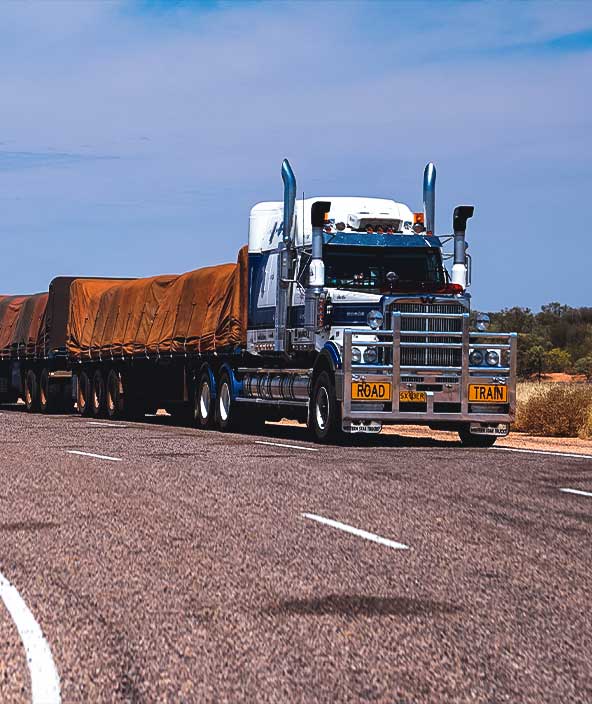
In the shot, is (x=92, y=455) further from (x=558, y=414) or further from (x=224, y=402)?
(x=558, y=414)

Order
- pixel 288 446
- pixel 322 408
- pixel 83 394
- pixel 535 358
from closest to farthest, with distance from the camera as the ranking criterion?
pixel 288 446
pixel 322 408
pixel 83 394
pixel 535 358

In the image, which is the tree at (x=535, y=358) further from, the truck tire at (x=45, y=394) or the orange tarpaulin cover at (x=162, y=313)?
the orange tarpaulin cover at (x=162, y=313)

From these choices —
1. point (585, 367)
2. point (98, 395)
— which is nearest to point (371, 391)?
point (98, 395)

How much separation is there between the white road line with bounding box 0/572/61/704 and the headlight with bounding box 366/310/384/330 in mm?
13109

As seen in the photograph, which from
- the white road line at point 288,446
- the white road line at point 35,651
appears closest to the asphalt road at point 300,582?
the white road line at point 35,651

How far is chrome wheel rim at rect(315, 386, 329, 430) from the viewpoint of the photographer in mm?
21781

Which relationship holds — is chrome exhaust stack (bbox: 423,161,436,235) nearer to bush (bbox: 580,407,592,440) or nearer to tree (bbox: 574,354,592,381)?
bush (bbox: 580,407,592,440)

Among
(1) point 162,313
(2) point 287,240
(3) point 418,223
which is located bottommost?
(1) point 162,313

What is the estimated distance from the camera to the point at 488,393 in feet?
70.8

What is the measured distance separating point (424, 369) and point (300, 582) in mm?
12828

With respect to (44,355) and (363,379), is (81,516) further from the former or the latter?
(44,355)

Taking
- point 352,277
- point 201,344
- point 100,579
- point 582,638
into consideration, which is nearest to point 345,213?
point 352,277

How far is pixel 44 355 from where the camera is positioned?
38562 mm

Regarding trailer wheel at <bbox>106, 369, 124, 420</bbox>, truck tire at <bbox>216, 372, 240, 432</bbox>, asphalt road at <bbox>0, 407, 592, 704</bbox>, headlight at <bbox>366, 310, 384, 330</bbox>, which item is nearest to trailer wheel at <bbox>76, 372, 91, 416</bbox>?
trailer wheel at <bbox>106, 369, 124, 420</bbox>
